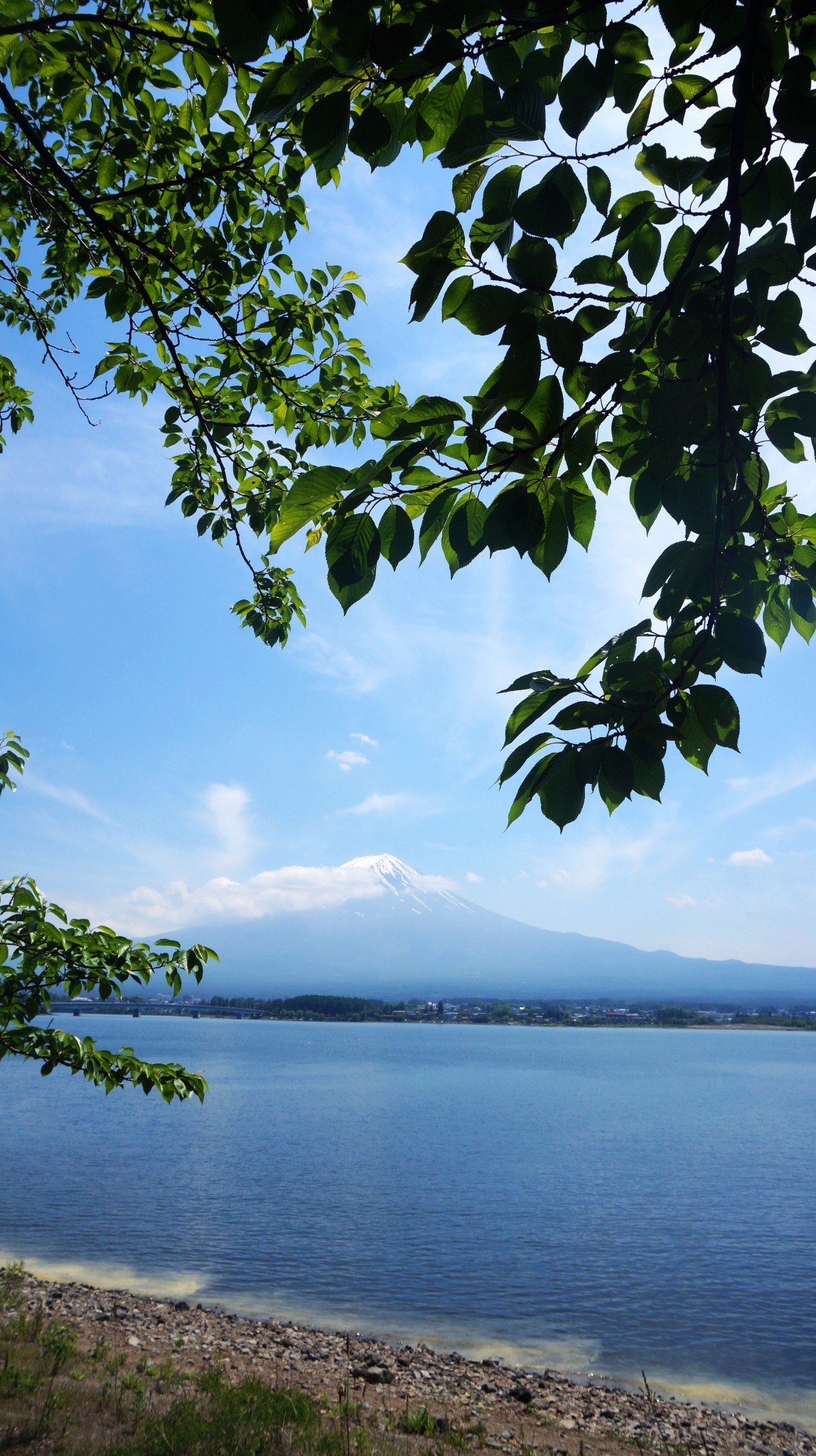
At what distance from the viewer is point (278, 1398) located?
34.7 ft

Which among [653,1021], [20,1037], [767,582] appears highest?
[767,582]

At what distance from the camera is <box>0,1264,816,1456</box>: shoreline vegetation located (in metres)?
8.48

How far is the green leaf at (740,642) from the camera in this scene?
158 cm

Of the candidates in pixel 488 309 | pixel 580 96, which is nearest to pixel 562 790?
pixel 488 309

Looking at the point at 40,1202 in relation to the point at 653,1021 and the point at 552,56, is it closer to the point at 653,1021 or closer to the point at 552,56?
the point at 552,56

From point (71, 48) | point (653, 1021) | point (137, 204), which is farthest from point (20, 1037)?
point (653, 1021)

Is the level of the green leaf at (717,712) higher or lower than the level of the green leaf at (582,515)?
lower

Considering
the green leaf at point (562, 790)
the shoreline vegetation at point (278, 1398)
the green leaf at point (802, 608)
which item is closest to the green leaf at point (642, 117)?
the green leaf at point (802, 608)

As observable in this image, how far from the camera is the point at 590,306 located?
152cm

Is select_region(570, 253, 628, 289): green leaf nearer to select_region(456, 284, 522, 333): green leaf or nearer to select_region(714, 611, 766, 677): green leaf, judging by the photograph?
select_region(456, 284, 522, 333): green leaf

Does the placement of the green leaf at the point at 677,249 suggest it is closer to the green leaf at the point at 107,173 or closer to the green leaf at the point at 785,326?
the green leaf at the point at 785,326

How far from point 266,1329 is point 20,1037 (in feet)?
52.4

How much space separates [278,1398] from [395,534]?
12.9m

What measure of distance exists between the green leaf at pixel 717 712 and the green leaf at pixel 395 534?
2.13ft
